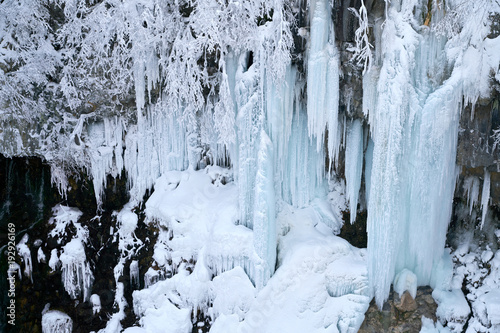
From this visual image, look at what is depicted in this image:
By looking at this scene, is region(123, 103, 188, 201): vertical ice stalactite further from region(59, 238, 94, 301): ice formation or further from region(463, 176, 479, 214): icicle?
region(463, 176, 479, 214): icicle

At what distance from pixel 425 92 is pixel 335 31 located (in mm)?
1552

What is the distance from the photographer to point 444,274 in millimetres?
6523

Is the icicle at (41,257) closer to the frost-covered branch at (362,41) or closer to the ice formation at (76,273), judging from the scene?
the ice formation at (76,273)

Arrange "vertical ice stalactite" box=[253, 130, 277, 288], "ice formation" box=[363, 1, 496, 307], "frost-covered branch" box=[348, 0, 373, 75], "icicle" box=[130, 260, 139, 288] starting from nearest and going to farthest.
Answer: "ice formation" box=[363, 1, 496, 307]
"frost-covered branch" box=[348, 0, 373, 75]
"vertical ice stalactite" box=[253, 130, 277, 288]
"icicle" box=[130, 260, 139, 288]

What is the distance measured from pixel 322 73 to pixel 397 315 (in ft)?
13.2

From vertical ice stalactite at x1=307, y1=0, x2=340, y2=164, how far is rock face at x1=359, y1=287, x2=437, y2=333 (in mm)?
2832

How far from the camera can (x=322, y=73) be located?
573 cm

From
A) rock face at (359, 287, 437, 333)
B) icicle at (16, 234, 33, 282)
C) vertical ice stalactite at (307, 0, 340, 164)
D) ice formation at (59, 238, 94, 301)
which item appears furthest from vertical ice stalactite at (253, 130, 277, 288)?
icicle at (16, 234, 33, 282)

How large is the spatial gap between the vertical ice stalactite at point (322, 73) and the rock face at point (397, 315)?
2832mm

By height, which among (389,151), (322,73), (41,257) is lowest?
Answer: (41,257)

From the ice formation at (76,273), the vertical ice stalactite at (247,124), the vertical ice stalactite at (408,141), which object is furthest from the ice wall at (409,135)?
the ice formation at (76,273)

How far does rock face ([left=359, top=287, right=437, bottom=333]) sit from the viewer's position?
6.15m

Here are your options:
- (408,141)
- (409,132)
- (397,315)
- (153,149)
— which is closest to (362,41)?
(409,132)

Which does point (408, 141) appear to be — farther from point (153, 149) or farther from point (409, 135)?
point (153, 149)
